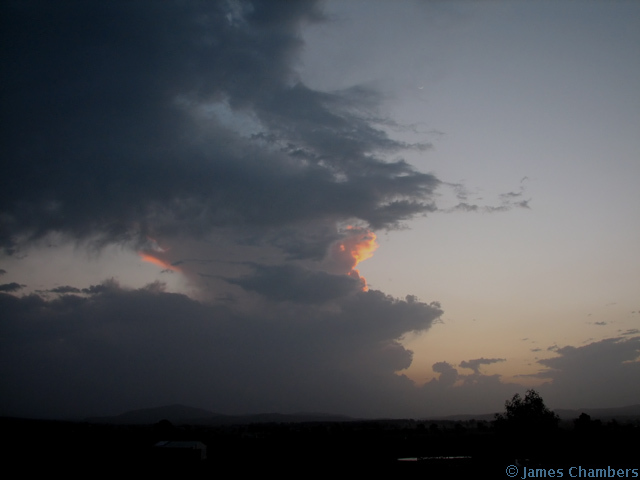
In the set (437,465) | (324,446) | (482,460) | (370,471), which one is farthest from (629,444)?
(324,446)

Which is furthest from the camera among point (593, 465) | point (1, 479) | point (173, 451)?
point (173, 451)

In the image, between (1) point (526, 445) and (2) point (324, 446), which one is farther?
(2) point (324, 446)

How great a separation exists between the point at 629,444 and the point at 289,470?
46.5m

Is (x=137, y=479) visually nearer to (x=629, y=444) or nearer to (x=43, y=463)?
(x=43, y=463)

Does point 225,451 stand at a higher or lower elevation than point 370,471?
lower

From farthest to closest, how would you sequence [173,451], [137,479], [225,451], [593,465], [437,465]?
[225,451] < [173,451] < [437,465] < [593,465] < [137,479]

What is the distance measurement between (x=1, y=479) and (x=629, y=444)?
7228 centimetres

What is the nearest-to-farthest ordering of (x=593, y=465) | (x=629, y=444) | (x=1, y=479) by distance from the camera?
1. (x=1, y=479)
2. (x=593, y=465)
3. (x=629, y=444)

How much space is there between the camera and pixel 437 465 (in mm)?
45438

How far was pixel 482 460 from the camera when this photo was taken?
1896 inches

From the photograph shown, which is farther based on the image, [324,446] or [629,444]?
[324,446]

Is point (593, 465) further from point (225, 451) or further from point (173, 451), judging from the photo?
point (225, 451)

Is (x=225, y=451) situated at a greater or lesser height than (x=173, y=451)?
lesser

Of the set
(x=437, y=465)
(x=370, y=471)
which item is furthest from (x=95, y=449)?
(x=437, y=465)
